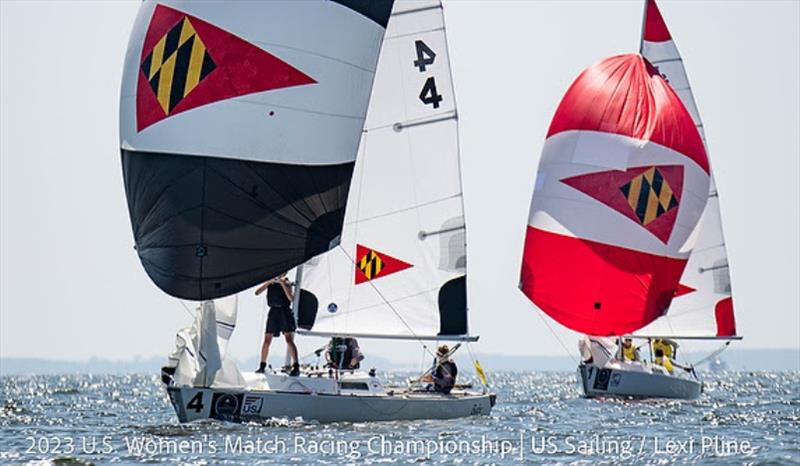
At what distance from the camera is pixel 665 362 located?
37062 mm

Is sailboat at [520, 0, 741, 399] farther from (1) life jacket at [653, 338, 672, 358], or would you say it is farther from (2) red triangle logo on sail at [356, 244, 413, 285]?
(2) red triangle logo on sail at [356, 244, 413, 285]

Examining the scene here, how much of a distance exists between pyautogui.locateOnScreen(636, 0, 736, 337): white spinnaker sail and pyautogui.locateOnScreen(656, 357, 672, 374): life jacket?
0.94 meters

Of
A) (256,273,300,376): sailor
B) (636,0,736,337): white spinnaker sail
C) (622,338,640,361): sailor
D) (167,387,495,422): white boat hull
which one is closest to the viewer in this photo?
(167,387,495,422): white boat hull

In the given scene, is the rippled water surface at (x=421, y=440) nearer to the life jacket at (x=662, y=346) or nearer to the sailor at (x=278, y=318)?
the sailor at (x=278, y=318)

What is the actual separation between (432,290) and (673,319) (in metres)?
13.5

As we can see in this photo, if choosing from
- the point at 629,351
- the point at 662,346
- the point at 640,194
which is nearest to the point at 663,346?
the point at 662,346

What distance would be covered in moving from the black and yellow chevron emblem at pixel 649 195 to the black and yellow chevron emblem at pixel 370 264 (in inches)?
316

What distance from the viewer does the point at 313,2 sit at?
2162 centimetres

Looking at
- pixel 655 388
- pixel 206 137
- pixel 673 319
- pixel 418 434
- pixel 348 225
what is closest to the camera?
pixel 206 137

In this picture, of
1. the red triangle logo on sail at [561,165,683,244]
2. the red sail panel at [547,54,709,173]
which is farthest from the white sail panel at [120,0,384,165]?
the red sail panel at [547,54,709,173]

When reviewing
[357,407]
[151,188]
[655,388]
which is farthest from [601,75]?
[151,188]

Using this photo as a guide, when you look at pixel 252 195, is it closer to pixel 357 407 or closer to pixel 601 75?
pixel 357 407

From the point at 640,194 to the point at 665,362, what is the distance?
7.09 m

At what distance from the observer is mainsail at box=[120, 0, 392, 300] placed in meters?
20.6
